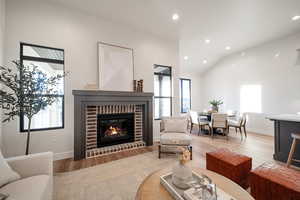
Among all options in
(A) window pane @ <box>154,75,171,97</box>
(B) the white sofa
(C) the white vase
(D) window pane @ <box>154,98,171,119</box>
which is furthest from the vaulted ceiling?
(C) the white vase

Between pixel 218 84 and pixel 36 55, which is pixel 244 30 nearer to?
pixel 218 84

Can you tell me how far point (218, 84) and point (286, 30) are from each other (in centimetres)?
314

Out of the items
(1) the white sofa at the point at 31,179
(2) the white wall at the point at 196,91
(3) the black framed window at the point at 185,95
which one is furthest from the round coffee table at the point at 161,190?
(2) the white wall at the point at 196,91

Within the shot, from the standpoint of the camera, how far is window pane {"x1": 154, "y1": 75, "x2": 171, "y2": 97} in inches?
174

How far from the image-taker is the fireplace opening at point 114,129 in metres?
3.38

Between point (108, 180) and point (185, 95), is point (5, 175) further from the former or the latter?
point (185, 95)

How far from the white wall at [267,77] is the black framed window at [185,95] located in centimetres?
163

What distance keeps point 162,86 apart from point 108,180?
126 inches

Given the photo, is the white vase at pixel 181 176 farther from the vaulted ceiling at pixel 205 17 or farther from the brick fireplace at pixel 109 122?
the vaulted ceiling at pixel 205 17

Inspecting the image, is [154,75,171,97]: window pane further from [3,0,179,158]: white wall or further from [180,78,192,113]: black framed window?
[180,78,192,113]: black framed window

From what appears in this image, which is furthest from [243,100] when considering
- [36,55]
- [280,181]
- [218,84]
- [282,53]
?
[36,55]

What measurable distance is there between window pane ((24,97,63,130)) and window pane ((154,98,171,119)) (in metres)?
2.68

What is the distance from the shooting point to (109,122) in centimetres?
352

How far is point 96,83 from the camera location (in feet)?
11.0
